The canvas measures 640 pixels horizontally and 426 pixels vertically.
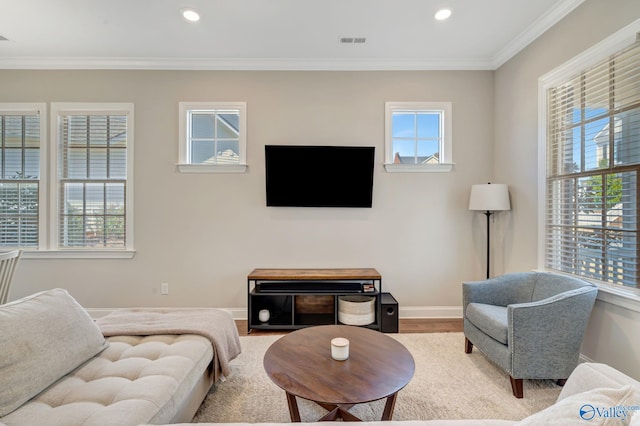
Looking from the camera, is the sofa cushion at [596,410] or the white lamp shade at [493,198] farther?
the white lamp shade at [493,198]

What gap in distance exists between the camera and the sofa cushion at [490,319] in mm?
2004

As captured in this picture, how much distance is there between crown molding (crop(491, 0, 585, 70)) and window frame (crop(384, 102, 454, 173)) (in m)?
0.68

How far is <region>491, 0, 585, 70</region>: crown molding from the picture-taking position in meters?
2.37

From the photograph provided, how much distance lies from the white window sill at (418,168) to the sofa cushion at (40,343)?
2.98 meters

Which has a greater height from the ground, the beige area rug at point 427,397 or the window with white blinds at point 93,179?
the window with white blinds at point 93,179

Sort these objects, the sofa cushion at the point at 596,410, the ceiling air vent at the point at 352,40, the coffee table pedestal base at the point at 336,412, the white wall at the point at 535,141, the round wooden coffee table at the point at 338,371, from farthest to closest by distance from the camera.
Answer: the ceiling air vent at the point at 352,40
the white wall at the point at 535,141
the coffee table pedestal base at the point at 336,412
the round wooden coffee table at the point at 338,371
the sofa cushion at the point at 596,410

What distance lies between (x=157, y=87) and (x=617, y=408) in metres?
4.20

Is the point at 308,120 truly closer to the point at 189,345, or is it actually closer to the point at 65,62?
the point at 189,345

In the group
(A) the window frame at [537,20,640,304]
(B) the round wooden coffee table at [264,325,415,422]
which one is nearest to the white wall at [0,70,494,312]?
(A) the window frame at [537,20,640,304]

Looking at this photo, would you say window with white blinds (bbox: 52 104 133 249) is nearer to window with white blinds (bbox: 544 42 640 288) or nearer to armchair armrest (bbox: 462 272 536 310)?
armchair armrest (bbox: 462 272 536 310)

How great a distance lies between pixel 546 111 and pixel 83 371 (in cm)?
389

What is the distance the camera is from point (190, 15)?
2.54 meters

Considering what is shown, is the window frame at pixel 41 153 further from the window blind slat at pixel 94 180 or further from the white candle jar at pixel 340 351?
the white candle jar at pixel 340 351

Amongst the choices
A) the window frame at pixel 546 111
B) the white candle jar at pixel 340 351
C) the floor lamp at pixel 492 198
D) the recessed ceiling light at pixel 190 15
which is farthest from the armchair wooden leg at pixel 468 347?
the recessed ceiling light at pixel 190 15
